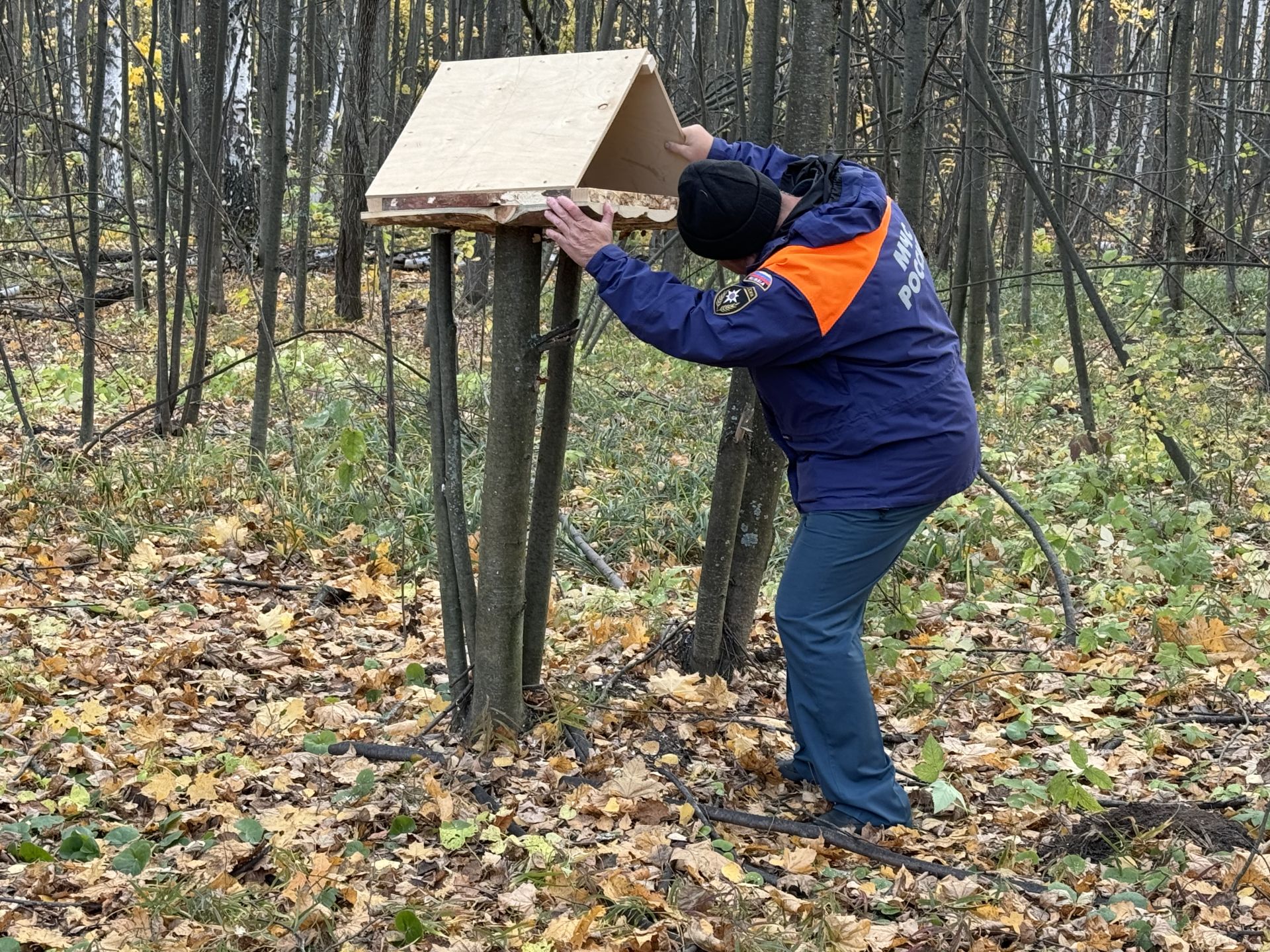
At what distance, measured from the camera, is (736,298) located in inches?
110

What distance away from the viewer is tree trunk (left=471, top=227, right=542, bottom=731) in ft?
10.4

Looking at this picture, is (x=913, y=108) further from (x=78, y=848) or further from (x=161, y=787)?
(x=78, y=848)

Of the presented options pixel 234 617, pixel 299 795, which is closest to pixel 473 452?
pixel 234 617

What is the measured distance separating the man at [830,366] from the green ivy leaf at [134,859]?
1.75 m

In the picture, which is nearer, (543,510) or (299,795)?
(299,795)

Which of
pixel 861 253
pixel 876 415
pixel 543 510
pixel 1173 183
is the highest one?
pixel 1173 183

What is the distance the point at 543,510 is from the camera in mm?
3646

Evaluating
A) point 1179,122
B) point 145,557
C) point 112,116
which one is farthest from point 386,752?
point 112,116

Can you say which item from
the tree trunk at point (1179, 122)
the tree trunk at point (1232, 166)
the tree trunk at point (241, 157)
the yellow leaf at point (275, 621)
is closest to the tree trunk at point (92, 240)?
the yellow leaf at point (275, 621)

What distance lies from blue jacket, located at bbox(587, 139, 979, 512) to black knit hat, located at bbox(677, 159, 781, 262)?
2.9 inches

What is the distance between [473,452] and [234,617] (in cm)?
244

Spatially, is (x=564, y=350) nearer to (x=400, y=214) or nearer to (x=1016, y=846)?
(x=400, y=214)

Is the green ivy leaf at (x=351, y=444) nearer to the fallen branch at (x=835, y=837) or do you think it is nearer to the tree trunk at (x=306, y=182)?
the fallen branch at (x=835, y=837)

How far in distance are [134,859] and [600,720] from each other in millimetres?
1548
